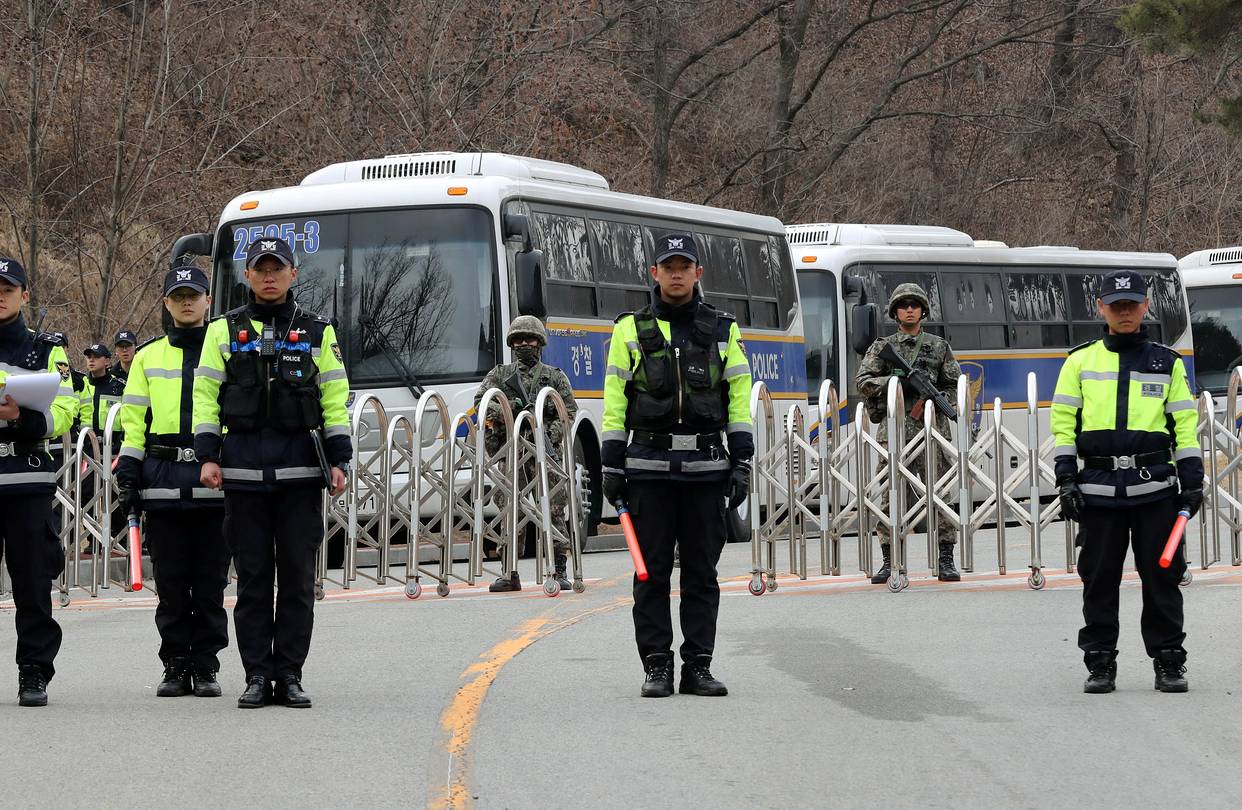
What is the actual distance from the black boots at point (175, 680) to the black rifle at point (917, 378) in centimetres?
647

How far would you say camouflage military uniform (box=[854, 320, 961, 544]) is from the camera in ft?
45.8

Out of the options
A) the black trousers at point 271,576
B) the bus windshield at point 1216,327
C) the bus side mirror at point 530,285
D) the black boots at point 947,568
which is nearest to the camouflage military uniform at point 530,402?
the bus side mirror at point 530,285

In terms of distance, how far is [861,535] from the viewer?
46.7 feet

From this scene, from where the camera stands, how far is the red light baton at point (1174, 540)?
29.2 feet

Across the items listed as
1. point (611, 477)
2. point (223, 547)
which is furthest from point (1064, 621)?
point (223, 547)

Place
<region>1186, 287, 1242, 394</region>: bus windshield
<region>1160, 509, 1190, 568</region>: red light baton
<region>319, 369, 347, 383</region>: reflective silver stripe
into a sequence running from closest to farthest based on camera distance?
1. <region>319, 369, 347, 383</region>: reflective silver stripe
2. <region>1160, 509, 1190, 568</region>: red light baton
3. <region>1186, 287, 1242, 394</region>: bus windshield

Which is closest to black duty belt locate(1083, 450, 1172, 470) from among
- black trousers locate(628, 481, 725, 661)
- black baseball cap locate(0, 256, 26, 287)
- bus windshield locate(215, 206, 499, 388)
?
black trousers locate(628, 481, 725, 661)

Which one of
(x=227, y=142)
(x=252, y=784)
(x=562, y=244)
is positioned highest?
(x=227, y=142)

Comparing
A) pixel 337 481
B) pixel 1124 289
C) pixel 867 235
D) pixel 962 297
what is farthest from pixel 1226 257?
pixel 337 481

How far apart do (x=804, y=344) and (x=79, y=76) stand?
10.2m

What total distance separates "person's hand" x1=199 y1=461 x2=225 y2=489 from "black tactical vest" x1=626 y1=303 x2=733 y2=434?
192cm

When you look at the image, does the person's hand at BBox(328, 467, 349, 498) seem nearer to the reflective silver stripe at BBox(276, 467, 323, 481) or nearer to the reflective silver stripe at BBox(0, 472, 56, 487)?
the reflective silver stripe at BBox(276, 467, 323, 481)

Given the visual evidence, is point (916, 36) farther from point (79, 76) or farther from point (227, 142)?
point (79, 76)

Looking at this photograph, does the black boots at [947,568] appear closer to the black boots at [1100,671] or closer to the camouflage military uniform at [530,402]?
the camouflage military uniform at [530,402]
